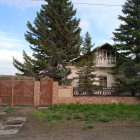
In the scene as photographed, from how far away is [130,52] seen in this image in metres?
11.9

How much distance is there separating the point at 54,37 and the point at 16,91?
5870 mm

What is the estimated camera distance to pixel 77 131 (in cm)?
610

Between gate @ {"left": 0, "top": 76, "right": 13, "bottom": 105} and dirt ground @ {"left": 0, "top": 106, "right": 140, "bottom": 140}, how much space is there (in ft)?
12.6

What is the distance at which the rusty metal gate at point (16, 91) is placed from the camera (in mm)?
10570

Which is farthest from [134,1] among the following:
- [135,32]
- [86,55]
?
[86,55]

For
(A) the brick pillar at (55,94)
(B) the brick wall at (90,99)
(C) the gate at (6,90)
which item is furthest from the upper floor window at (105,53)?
(C) the gate at (6,90)

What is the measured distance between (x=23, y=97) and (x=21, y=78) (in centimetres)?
127

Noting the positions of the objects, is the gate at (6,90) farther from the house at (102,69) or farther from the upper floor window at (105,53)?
the upper floor window at (105,53)

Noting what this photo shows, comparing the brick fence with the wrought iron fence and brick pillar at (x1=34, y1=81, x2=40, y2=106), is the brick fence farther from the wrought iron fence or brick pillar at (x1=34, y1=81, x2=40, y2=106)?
the wrought iron fence

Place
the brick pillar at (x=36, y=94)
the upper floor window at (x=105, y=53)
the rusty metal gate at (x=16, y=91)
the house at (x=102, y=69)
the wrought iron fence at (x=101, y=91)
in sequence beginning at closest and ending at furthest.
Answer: the brick pillar at (x=36, y=94)
the rusty metal gate at (x=16, y=91)
the wrought iron fence at (x=101, y=91)
the house at (x=102, y=69)
the upper floor window at (x=105, y=53)

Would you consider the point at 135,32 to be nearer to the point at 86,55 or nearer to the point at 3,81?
the point at 86,55

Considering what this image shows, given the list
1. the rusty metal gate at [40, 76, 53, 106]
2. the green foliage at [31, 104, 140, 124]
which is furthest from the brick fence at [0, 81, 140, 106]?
the green foliage at [31, 104, 140, 124]

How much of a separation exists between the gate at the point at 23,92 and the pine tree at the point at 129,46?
6136 millimetres

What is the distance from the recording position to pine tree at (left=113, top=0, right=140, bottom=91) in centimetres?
1139
